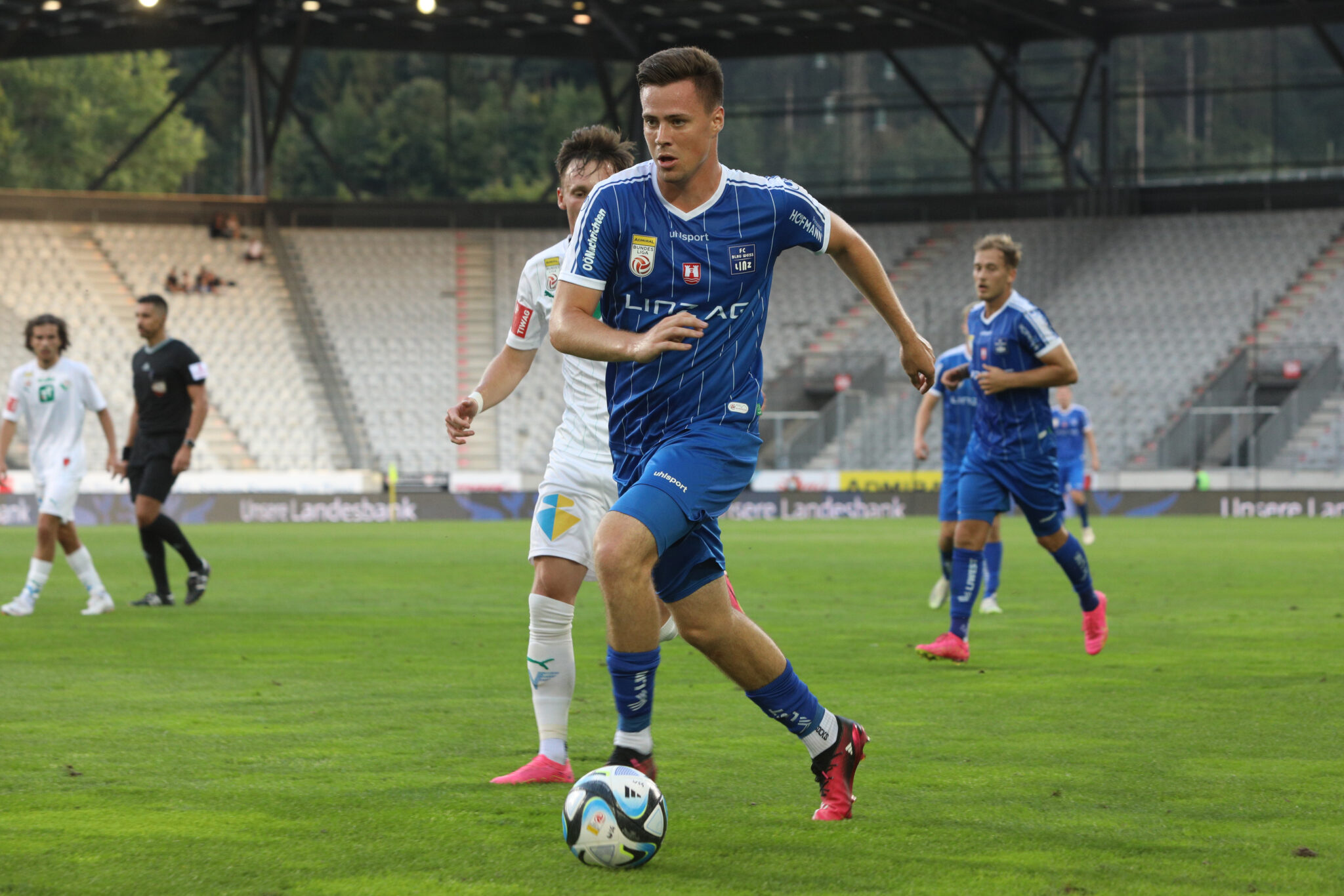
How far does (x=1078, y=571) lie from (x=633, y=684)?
5096 mm

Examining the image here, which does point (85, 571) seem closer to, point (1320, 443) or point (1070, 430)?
point (1070, 430)

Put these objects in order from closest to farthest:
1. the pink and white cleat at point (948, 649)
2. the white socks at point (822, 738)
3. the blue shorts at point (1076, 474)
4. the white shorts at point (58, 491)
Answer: the white socks at point (822, 738) → the pink and white cleat at point (948, 649) → the white shorts at point (58, 491) → the blue shorts at point (1076, 474)

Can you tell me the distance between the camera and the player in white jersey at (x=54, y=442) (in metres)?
11.1

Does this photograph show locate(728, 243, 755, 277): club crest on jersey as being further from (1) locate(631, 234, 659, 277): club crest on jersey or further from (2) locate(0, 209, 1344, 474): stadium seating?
(2) locate(0, 209, 1344, 474): stadium seating

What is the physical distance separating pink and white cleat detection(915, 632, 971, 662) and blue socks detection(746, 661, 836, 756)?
4.08 m

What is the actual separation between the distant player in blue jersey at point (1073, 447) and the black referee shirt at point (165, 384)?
12.5m

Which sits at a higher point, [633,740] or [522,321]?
[522,321]

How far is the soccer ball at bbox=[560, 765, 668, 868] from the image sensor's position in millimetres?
3938

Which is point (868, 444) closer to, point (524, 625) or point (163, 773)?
point (524, 625)

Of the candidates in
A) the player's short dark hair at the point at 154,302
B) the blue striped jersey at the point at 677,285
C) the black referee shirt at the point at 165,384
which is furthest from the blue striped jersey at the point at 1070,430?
the blue striped jersey at the point at 677,285

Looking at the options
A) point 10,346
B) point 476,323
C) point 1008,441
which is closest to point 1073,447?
point 1008,441

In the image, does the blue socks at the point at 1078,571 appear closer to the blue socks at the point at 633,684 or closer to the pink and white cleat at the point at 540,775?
the pink and white cleat at the point at 540,775

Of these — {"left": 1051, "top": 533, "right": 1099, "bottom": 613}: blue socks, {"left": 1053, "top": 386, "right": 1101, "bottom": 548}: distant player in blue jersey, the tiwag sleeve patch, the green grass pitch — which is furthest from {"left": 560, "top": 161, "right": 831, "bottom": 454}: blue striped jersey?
{"left": 1053, "top": 386, "right": 1101, "bottom": 548}: distant player in blue jersey

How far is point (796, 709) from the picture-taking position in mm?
4457
